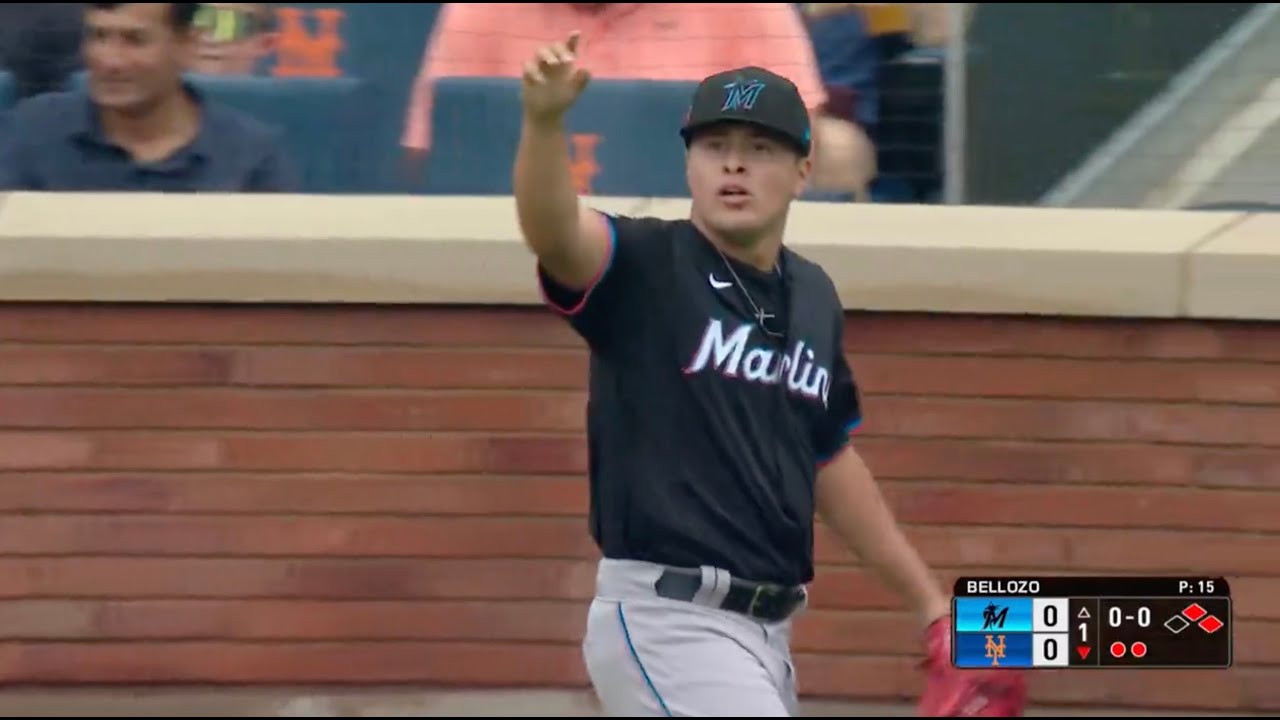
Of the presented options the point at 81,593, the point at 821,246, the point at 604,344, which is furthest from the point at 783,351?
the point at 81,593

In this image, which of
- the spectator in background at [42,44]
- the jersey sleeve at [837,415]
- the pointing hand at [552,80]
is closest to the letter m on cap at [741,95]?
the pointing hand at [552,80]

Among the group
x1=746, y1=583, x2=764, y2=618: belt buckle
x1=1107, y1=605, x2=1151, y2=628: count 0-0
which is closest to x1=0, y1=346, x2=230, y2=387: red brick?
x1=746, y1=583, x2=764, y2=618: belt buckle

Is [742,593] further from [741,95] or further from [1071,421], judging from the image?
[1071,421]

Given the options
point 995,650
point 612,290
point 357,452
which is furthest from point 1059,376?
point 612,290

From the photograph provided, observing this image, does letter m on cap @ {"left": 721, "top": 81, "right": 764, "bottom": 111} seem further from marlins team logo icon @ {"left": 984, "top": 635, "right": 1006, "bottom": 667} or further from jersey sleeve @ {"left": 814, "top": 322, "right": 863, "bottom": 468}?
marlins team logo icon @ {"left": 984, "top": 635, "right": 1006, "bottom": 667}

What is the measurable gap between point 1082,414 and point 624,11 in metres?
1.83

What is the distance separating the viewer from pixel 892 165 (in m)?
5.86

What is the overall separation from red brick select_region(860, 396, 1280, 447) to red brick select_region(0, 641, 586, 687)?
103 cm

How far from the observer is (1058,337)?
5254mm

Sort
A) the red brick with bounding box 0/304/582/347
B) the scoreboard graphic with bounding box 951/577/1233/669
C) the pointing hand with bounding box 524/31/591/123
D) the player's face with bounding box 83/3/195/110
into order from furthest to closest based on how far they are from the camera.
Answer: the player's face with bounding box 83/3/195/110 < the red brick with bounding box 0/304/582/347 < the scoreboard graphic with bounding box 951/577/1233/669 < the pointing hand with bounding box 524/31/591/123

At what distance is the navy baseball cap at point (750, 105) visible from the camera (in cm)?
351

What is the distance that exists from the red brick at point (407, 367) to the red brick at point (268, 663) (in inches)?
26.5

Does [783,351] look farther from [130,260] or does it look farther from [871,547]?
[130,260]

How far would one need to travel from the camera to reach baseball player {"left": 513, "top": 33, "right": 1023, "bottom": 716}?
3.47 meters
